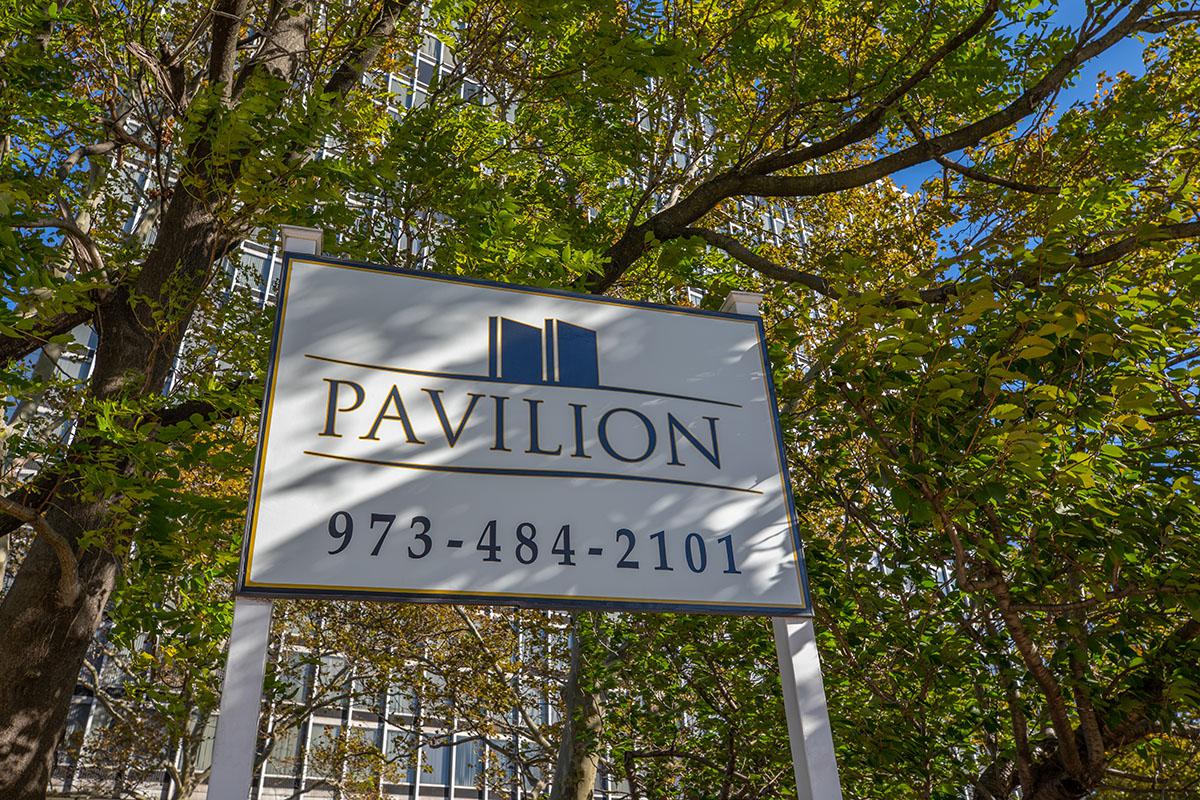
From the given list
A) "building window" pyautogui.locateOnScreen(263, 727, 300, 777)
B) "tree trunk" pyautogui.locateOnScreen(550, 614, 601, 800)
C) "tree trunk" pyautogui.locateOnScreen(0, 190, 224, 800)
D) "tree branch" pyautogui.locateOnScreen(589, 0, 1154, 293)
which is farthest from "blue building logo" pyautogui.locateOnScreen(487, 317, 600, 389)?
"building window" pyautogui.locateOnScreen(263, 727, 300, 777)

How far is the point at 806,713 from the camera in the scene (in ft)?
9.35

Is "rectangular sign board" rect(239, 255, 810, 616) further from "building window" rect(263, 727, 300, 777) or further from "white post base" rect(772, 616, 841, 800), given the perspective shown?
"building window" rect(263, 727, 300, 777)

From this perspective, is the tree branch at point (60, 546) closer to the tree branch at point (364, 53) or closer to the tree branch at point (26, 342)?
the tree branch at point (26, 342)

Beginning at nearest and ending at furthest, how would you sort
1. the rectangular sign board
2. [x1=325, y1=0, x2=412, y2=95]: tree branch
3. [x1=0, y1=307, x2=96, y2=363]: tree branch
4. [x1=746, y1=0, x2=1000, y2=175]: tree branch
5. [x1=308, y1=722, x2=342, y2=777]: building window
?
the rectangular sign board
[x1=0, y1=307, x2=96, y2=363]: tree branch
[x1=746, y1=0, x2=1000, y2=175]: tree branch
[x1=325, y1=0, x2=412, y2=95]: tree branch
[x1=308, y1=722, x2=342, y2=777]: building window

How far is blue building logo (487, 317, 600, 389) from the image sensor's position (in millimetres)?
3156

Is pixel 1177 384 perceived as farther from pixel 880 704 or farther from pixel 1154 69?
pixel 1154 69

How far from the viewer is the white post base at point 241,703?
2322 mm

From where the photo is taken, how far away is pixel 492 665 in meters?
12.1

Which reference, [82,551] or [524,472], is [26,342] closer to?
[82,551]

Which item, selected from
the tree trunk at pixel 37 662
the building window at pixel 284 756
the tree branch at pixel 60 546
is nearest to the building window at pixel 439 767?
the building window at pixel 284 756

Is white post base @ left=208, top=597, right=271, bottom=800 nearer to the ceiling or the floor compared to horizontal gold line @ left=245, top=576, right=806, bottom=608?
nearer to the floor

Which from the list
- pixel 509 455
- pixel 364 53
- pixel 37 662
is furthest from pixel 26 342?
pixel 509 455

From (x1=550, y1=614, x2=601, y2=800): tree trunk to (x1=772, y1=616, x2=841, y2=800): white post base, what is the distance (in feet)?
23.8

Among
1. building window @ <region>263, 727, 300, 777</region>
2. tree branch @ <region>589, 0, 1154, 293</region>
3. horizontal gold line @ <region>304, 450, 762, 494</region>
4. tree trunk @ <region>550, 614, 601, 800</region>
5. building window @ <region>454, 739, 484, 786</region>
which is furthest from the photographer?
building window @ <region>454, 739, 484, 786</region>
